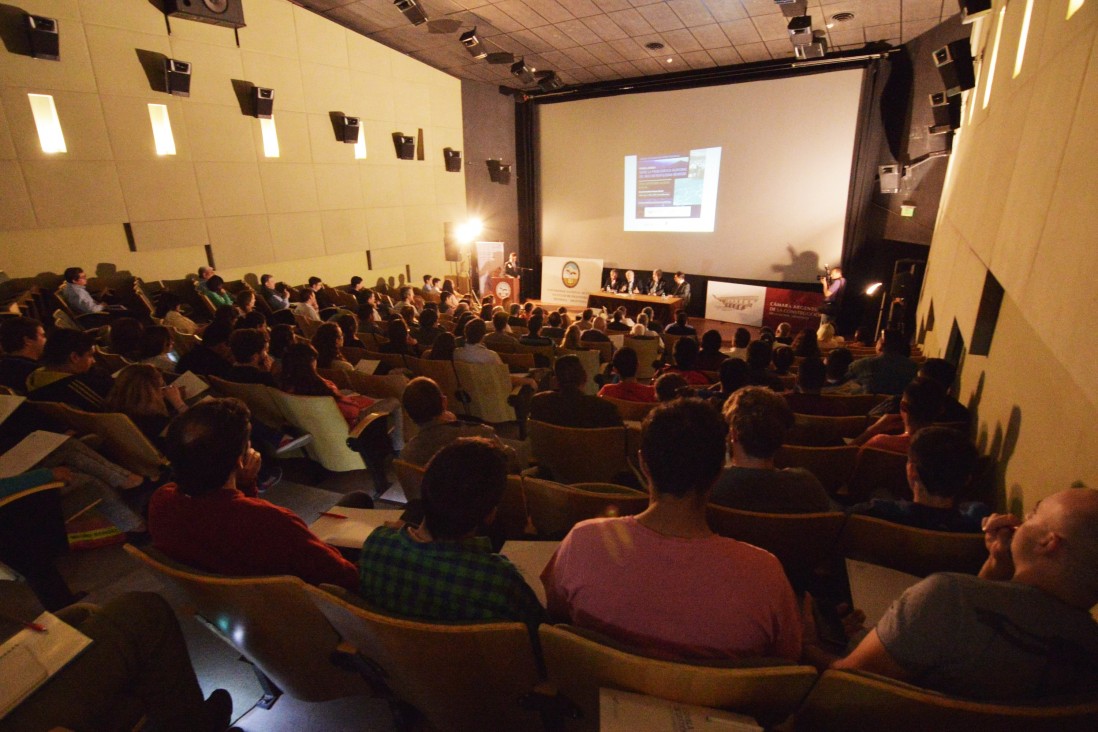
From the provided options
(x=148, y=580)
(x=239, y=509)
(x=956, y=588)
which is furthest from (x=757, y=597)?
(x=148, y=580)

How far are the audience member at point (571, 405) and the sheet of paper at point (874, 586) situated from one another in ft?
4.70

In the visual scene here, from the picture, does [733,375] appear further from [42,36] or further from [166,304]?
[42,36]

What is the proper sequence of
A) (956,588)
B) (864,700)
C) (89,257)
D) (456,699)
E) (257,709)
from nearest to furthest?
(864,700), (956,588), (456,699), (257,709), (89,257)

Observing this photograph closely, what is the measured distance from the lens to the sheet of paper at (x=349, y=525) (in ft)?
5.71

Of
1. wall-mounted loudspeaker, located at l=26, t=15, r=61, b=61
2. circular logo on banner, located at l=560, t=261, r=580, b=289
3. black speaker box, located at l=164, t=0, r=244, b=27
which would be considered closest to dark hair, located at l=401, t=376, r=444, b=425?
wall-mounted loudspeaker, located at l=26, t=15, r=61, b=61

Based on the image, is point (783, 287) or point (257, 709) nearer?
point (257, 709)

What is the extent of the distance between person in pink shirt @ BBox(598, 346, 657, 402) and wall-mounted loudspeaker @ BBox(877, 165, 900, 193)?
7.12 metres


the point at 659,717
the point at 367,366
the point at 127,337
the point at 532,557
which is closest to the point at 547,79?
the point at 367,366

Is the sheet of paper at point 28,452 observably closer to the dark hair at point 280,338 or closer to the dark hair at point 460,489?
the dark hair at point 280,338

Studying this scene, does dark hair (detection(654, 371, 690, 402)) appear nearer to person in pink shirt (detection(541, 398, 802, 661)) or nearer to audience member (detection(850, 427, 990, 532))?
audience member (detection(850, 427, 990, 532))

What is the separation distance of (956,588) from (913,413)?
164cm

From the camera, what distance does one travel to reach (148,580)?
8.05ft

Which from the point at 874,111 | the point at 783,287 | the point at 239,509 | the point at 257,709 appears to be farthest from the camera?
the point at 783,287

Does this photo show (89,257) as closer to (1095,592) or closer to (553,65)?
(553,65)
